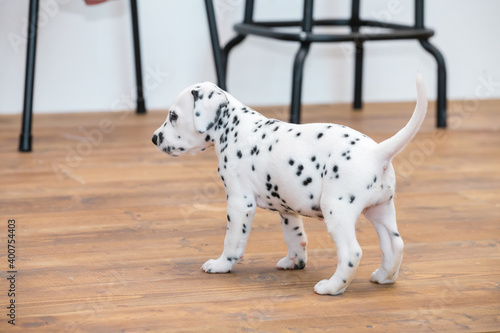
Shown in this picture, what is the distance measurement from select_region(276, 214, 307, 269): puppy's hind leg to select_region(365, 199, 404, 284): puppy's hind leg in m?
0.15

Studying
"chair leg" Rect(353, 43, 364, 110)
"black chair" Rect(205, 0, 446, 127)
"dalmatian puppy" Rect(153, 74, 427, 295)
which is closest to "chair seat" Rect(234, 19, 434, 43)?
"black chair" Rect(205, 0, 446, 127)

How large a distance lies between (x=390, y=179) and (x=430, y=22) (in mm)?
2187

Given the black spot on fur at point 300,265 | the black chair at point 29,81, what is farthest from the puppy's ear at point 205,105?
the black chair at point 29,81

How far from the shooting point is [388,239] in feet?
4.19

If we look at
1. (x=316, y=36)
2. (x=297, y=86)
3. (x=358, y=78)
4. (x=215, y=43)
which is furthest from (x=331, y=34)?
(x=358, y=78)

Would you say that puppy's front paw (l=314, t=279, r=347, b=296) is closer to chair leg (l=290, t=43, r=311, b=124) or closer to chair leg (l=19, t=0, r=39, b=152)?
chair leg (l=290, t=43, r=311, b=124)

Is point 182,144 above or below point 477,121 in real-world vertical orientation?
above

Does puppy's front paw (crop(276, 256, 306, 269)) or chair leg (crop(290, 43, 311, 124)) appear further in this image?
chair leg (crop(290, 43, 311, 124))

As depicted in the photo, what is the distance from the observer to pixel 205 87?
133 cm

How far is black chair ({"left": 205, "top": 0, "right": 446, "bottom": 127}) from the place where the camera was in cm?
245

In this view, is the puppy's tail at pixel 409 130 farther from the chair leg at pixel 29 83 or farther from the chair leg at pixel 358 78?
the chair leg at pixel 358 78

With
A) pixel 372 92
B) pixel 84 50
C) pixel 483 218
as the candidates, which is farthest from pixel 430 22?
pixel 483 218

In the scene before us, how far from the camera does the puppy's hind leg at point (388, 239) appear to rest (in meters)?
1.26

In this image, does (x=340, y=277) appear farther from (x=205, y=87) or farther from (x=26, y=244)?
(x=26, y=244)
